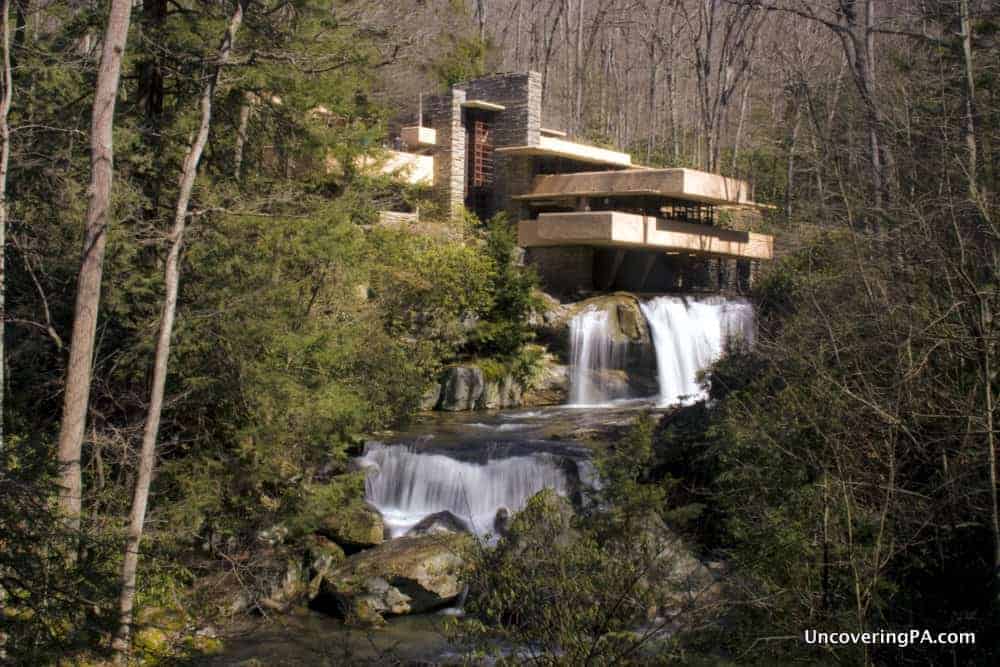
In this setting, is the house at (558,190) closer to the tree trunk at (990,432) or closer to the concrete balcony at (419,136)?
the concrete balcony at (419,136)

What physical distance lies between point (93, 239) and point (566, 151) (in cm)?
2094

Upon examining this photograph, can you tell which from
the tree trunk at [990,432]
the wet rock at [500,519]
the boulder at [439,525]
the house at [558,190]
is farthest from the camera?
the house at [558,190]

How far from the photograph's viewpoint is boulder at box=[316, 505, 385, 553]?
45.9 ft

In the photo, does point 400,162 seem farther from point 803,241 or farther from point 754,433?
point 754,433

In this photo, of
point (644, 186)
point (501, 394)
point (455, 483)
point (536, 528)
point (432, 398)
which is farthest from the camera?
point (644, 186)

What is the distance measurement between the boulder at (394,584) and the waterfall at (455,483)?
94.9 inches

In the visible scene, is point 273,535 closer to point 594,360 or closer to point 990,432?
point 990,432

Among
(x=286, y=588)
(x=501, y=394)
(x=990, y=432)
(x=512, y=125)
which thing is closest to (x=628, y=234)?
(x=512, y=125)

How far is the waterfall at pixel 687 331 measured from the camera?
79.8 feet

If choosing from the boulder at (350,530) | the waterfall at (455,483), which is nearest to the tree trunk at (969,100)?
the waterfall at (455,483)

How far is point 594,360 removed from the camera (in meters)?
24.2

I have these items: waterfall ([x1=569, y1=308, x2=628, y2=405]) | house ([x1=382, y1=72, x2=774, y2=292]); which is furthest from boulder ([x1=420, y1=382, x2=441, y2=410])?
house ([x1=382, y1=72, x2=774, y2=292])

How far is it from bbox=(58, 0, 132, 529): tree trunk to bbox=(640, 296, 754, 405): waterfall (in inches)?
623

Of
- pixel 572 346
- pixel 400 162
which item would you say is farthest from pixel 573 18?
pixel 572 346
